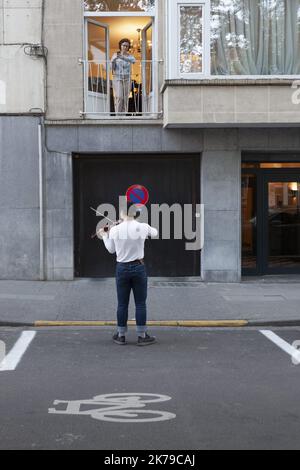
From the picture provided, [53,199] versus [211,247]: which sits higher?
[53,199]

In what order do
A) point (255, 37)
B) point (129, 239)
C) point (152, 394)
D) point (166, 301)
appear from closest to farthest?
point (152, 394) → point (129, 239) → point (166, 301) → point (255, 37)

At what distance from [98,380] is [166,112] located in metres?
7.34

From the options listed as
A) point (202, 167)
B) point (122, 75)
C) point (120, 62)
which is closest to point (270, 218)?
point (202, 167)

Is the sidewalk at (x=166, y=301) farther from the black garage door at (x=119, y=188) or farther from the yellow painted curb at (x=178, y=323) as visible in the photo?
the black garage door at (x=119, y=188)

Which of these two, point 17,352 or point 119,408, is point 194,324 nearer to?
point 17,352

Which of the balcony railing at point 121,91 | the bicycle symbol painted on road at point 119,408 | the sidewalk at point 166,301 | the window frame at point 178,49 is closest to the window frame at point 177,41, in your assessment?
the window frame at point 178,49

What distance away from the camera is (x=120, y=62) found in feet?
44.7

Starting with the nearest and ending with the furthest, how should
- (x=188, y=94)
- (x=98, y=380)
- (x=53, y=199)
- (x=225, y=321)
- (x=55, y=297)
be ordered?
(x=98, y=380) < (x=225, y=321) < (x=55, y=297) < (x=188, y=94) < (x=53, y=199)

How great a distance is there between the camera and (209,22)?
12672 mm

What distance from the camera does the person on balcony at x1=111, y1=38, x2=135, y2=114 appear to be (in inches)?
535

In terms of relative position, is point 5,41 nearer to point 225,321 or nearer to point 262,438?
point 225,321

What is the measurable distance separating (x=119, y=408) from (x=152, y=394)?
56 cm

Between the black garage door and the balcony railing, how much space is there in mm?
931

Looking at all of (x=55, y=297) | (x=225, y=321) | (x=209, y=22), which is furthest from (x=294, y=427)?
(x=209, y=22)
